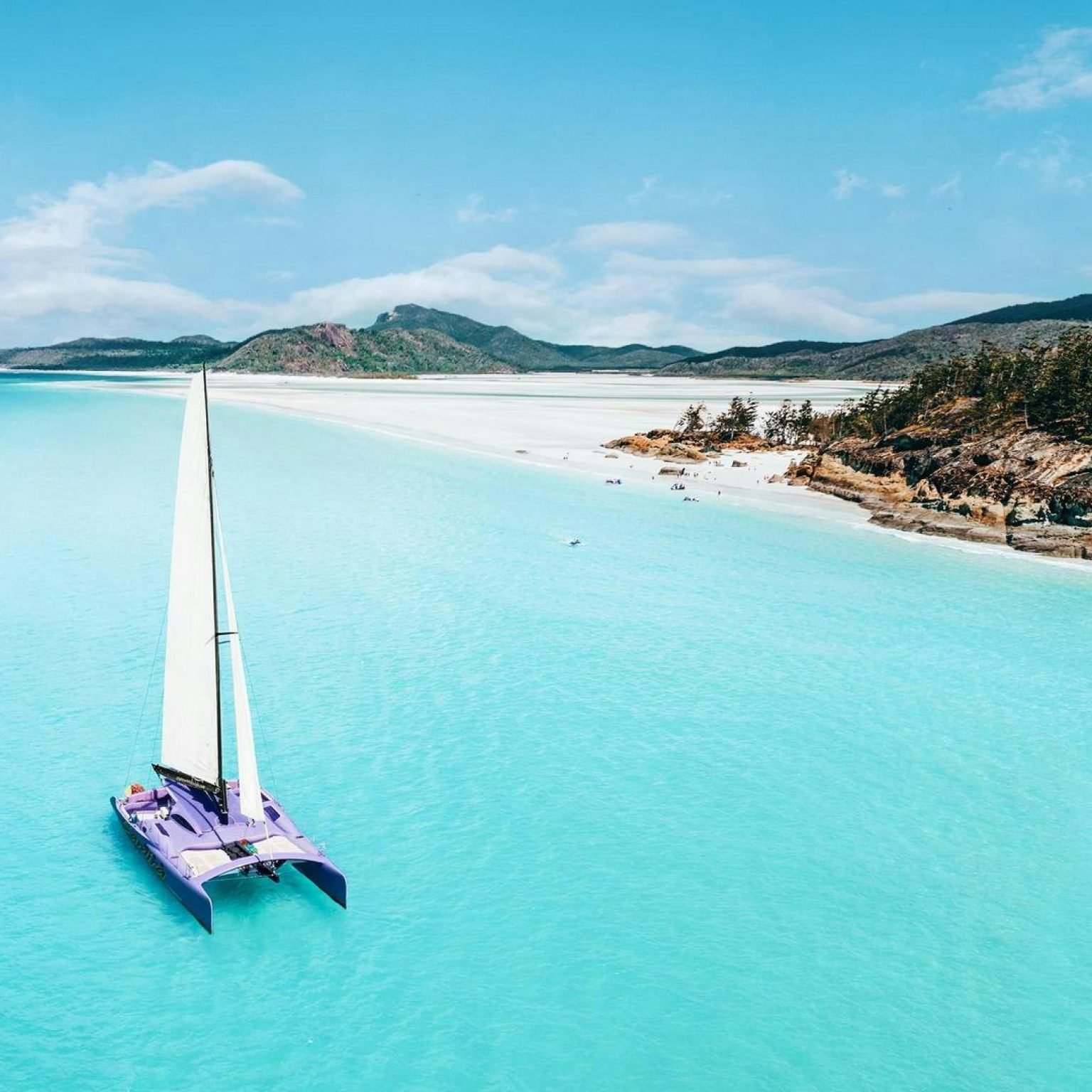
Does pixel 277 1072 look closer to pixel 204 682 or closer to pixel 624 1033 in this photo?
pixel 624 1033

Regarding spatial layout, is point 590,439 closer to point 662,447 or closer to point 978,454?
point 662,447

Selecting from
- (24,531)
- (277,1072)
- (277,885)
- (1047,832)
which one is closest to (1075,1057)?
(1047,832)

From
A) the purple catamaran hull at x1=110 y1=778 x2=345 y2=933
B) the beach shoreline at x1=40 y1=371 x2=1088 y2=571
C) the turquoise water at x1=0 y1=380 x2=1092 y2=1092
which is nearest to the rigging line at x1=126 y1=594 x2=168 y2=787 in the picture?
the turquoise water at x1=0 y1=380 x2=1092 y2=1092

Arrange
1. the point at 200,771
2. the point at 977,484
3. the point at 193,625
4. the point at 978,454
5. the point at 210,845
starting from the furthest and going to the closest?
the point at 978,454 < the point at 977,484 < the point at 193,625 < the point at 200,771 < the point at 210,845

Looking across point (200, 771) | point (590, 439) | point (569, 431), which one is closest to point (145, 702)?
point (200, 771)

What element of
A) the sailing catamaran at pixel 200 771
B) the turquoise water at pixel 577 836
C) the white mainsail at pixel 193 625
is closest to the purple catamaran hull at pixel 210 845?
the sailing catamaran at pixel 200 771

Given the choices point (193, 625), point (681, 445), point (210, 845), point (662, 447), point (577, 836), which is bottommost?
point (577, 836)

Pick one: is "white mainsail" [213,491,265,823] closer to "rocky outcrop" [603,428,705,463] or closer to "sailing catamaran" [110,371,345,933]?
"sailing catamaran" [110,371,345,933]
